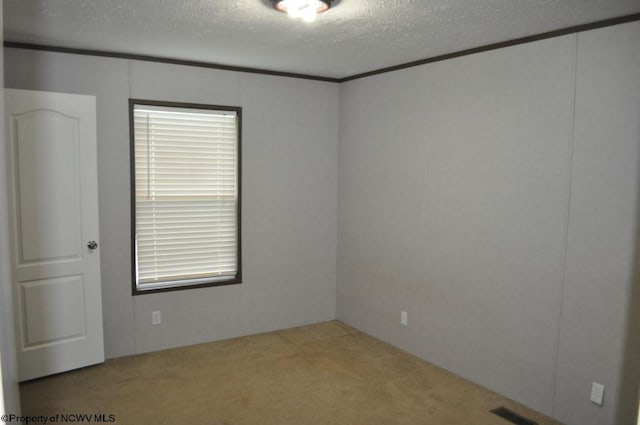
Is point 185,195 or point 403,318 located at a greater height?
point 185,195

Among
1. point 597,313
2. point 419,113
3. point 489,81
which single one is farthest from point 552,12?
point 597,313

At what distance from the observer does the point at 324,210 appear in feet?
16.2

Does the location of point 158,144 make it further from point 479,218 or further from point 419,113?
point 479,218

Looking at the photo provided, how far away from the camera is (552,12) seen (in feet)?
8.69

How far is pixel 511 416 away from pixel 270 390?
1.65m

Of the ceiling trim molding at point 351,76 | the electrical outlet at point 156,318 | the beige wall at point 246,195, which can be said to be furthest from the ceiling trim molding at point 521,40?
the electrical outlet at point 156,318

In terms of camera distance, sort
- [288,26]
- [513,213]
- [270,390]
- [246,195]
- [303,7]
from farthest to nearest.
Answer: [246,195] → [270,390] → [513,213] → [288,26] → [303,7]

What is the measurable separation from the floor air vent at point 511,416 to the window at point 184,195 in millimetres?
2478

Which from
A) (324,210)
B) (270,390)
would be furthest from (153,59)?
(270,390)

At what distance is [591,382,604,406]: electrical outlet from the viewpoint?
2.81 m

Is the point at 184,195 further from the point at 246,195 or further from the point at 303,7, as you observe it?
the point at 303,7

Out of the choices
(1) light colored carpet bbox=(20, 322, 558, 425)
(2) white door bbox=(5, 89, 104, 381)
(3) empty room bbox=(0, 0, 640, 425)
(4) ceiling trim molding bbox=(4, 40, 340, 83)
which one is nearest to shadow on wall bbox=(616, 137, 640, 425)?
(3) empty room bbox=(0, 0, 640, 425)

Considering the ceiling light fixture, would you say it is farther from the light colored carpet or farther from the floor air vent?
the floor air vent

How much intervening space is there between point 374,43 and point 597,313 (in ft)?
7.50
